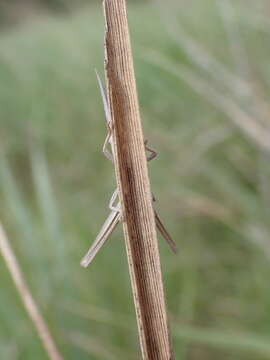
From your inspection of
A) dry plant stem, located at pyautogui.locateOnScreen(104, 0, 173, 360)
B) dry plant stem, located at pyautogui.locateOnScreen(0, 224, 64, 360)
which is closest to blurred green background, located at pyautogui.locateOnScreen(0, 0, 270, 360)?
dry plant stem, located at pyautogui.locateOnScreen(0, 224, 64, 360)

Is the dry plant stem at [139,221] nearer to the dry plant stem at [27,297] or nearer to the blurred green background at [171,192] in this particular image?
the dry plant stem at [27,297]

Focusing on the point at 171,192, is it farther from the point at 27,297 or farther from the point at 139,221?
the point at 139,221

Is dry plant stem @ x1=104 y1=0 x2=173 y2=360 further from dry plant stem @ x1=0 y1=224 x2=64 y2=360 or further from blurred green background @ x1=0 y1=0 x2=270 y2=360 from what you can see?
blurred green background @ x1=0 y1=0 x2=270 y2=360

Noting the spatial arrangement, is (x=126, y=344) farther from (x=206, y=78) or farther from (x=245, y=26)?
(x=245, y=26)

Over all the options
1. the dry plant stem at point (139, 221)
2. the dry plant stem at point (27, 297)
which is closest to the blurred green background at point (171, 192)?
the dry plant stem at point (27, 297)

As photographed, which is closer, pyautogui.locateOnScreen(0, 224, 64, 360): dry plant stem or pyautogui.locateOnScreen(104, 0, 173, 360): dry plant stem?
pyautogui.locateOnScreen(104, 0, 173, 360): dry plant stem

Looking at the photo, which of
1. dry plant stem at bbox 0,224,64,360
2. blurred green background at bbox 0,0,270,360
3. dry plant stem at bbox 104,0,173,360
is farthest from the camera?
blurred green background at bbox 0,0,270,360
